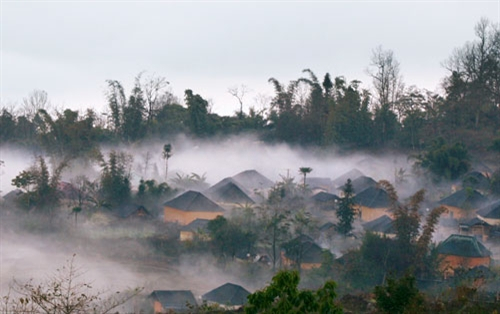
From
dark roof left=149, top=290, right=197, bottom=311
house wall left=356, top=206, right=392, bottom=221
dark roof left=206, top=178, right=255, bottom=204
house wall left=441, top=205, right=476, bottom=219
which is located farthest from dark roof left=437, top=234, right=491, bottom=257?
dark roof left=206, top=178, right=255, bottom=204

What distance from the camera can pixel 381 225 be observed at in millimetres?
26578

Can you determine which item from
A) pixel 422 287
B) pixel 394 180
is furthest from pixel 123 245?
pixel 394 180

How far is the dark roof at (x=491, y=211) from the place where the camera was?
27664 millimetres

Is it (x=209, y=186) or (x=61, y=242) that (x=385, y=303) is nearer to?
(x=61, y=242)

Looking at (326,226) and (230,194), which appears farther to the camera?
(230,194)

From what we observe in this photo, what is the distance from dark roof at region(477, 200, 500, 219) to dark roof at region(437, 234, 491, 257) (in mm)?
3891

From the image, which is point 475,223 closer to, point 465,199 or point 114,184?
point 465,199

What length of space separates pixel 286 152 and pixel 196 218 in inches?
510

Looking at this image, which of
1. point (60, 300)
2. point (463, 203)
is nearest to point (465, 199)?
point (463, 203)

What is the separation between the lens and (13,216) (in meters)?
30.2

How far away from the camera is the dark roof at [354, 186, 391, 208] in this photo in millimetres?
29922

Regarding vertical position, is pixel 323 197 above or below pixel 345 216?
above

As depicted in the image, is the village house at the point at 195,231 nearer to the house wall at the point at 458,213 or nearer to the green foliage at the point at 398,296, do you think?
the house wall at the point at 458,213

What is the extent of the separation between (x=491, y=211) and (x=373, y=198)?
453 centimetres
